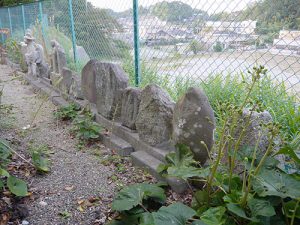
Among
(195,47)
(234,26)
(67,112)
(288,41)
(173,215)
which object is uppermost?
(234,26)

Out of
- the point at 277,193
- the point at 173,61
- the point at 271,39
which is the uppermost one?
Result: the point at 271,39

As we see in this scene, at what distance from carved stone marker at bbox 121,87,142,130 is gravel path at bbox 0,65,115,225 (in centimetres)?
41

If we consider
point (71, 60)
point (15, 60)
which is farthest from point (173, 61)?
point (15, 60)

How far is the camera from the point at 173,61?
144 inches

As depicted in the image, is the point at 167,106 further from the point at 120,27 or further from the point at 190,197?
the point at 120,27

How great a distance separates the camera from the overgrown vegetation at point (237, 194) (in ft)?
4.87

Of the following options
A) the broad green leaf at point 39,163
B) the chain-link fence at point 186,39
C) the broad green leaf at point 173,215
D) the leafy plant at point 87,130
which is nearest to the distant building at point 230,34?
the chain-link fence at point 186,39

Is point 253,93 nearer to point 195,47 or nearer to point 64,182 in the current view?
point 195,47

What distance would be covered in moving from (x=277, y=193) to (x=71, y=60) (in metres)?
5.05

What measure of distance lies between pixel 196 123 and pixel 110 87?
1445mm

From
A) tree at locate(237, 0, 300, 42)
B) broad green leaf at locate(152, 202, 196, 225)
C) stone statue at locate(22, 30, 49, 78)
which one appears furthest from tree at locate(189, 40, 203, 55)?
stone statue at locate(22, 30, 49, 78)

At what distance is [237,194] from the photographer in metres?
1.62

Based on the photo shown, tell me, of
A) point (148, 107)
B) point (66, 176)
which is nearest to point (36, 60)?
point (66, 176)

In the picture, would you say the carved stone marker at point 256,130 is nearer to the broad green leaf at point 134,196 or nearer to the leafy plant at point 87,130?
the broad green leaf at point 134,196
